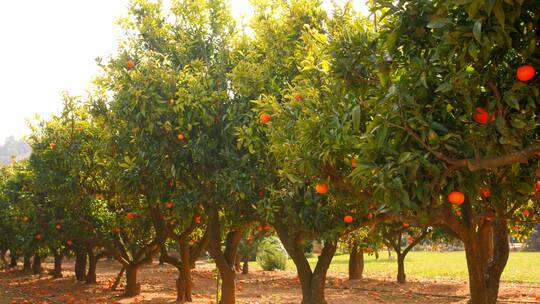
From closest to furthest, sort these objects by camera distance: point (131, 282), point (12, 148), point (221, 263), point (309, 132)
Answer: point (309, 132) → point (221, 263) → point (131, 282) → point (12, 148)

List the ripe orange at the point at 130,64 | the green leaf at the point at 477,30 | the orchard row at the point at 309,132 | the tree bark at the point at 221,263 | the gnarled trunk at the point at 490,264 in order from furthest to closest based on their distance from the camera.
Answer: the tree bark at the point at 221,263, the ripe orange at the point at 130,64, the gnarled trunk at the point at 490,264, the orchard row at the point at 309,132, the green leaf at the point at 477,30

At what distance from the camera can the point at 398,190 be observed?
13.1 feet

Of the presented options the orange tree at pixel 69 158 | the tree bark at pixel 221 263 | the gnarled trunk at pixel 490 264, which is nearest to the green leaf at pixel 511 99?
the gnarled trunk at pixel 490 264

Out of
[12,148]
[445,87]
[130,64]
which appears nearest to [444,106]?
[445,87]

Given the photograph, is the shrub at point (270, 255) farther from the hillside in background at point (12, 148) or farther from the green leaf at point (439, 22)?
the hillside in background at point (12, 148)

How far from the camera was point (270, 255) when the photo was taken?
30266 millimetres

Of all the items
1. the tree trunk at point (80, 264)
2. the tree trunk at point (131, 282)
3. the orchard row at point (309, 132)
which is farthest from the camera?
the tree trunk at point (80, 264)

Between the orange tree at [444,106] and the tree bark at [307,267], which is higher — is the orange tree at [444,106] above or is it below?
above

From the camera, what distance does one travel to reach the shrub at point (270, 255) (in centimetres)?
3039

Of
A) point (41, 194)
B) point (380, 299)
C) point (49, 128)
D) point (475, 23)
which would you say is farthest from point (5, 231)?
point (475, 23)

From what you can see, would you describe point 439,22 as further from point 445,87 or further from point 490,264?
point 490,264

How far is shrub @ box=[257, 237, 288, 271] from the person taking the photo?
3039 centimetres

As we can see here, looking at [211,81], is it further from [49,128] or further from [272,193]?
[49,128]

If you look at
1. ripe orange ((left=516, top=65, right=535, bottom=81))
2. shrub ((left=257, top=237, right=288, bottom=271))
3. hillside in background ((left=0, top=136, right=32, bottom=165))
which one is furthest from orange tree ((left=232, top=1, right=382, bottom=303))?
hillside in background ((left=0, top=136, right=32, bottom=165))
